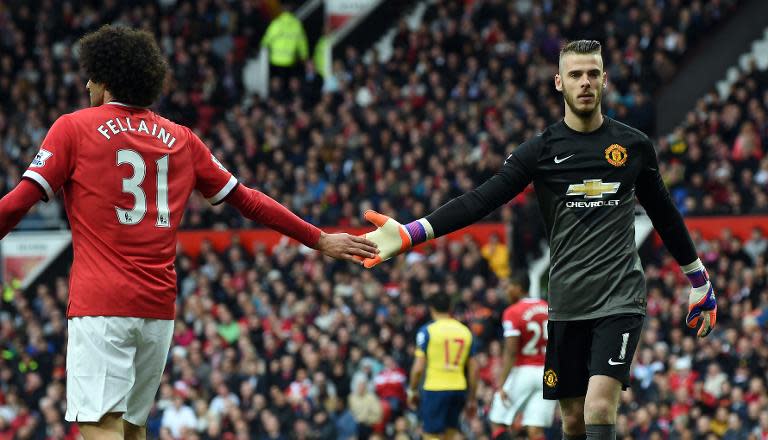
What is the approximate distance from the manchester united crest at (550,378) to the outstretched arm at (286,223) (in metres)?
1.13

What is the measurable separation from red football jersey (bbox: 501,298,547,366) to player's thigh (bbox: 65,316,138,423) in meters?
6.28

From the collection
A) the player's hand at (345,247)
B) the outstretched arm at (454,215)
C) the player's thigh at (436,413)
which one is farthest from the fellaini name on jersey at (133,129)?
the player's thigh at (436,413)

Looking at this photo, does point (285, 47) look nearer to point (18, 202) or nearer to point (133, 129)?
point (133, 129)

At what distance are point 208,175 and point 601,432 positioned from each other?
7.48 feet

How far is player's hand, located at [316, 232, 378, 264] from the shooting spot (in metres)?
6.59

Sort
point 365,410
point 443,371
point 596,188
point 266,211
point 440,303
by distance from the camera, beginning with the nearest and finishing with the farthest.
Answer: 1. point 266,211
2. point 596,188
3. point 440,303
4. point 443,371
5. point 365,410

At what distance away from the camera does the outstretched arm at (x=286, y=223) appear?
20.8 feet

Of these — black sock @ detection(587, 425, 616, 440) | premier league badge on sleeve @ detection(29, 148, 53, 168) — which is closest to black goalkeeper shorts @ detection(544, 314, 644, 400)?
black sock @ detection(587, 425, 616, 440)

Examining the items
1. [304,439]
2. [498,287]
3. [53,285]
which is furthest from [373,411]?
[53,285]

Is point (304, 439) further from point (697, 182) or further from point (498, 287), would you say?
point (697, 182)

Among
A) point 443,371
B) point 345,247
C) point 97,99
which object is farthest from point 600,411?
point 443,371

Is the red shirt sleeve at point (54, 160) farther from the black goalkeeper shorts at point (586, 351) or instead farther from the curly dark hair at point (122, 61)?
the black goalkeeper shorts at point (586, 351)

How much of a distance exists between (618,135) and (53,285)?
17634 millimetres

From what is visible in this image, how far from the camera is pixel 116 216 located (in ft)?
18.9
